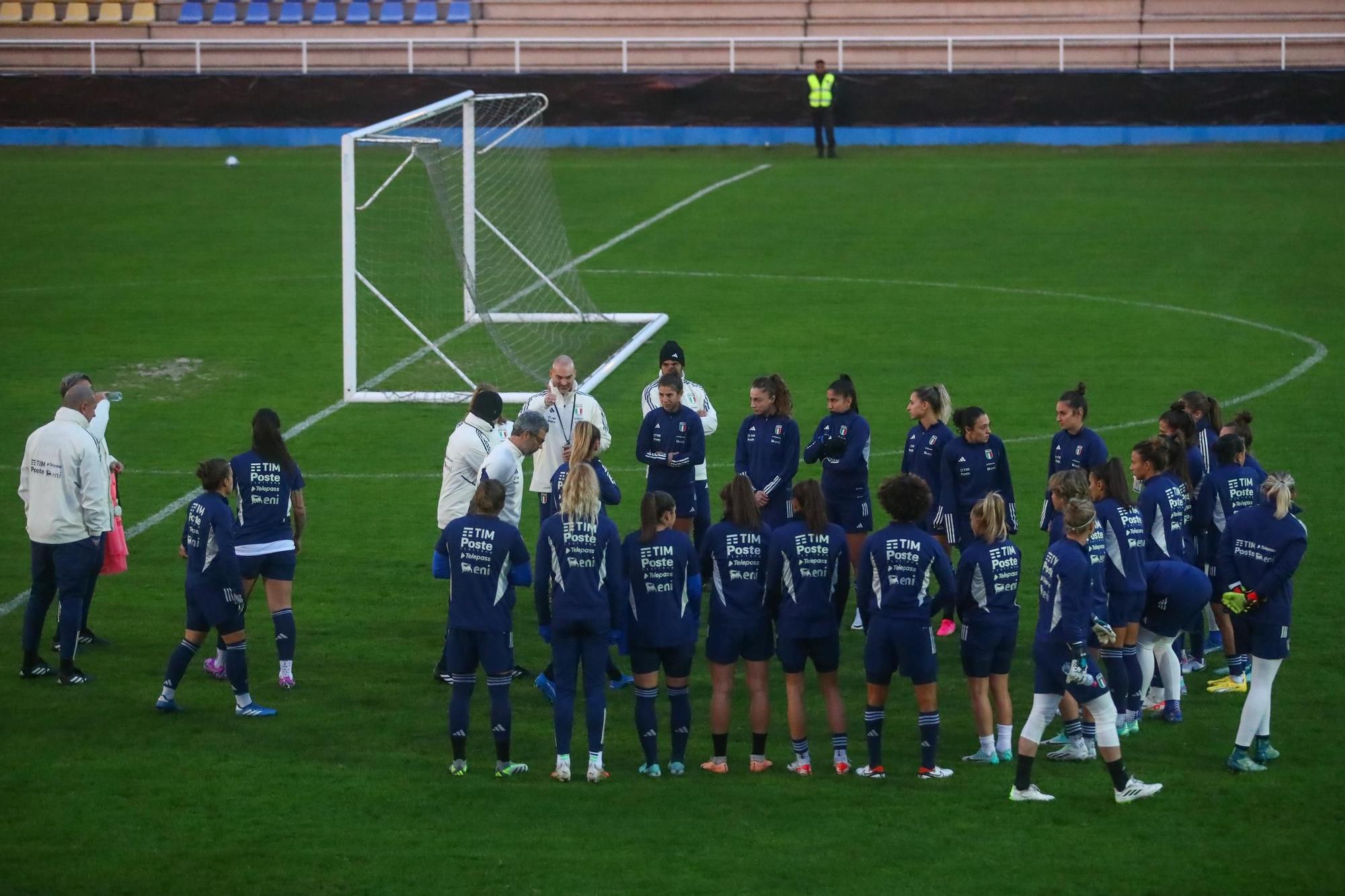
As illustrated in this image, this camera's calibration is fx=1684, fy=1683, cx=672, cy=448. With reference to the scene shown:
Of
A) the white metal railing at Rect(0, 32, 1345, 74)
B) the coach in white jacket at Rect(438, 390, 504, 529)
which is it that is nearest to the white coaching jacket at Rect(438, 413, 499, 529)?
the coach in white jacket at Rect(438, 390, 504, 529)

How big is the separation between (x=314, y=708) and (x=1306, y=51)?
125 feet

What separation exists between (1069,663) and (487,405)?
454 cm

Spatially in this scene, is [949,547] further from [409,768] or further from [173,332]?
[173,332]

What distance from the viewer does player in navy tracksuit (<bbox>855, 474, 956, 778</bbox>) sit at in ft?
32.5

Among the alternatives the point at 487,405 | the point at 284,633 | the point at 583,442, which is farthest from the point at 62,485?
the point at 583,442

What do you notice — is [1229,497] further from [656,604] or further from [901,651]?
[656,604]

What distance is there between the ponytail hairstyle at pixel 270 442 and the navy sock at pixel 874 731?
14.0 feet

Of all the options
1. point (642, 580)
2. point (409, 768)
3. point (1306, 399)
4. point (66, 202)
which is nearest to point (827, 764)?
point (642, 580)

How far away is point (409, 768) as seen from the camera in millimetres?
10273

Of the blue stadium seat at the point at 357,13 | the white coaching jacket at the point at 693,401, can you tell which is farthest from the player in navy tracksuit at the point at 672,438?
the blue stadium seat at the point at 357,13

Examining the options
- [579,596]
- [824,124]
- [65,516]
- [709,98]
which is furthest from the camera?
[709,98]

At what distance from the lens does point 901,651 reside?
1001cm

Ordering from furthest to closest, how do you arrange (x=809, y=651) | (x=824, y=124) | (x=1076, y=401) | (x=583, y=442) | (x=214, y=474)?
(x=824, y=124) → (x=1076, y=401) → (x=583, y=442) → (x=214, y=474) → (x=809, y=651)

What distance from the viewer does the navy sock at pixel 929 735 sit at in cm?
1007
